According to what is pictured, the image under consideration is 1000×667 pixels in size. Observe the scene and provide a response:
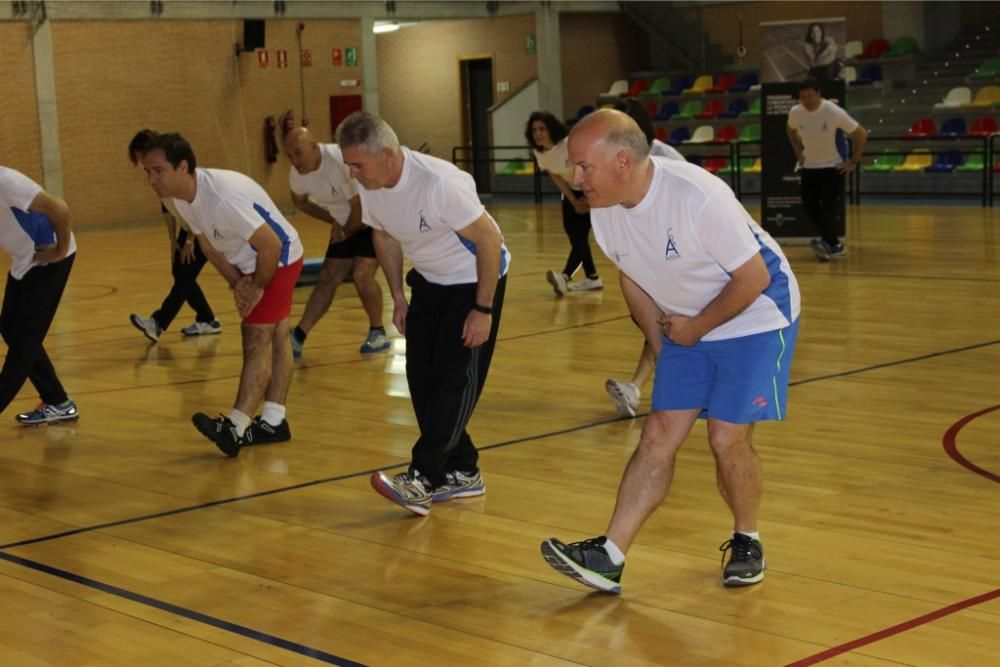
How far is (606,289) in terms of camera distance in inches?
488

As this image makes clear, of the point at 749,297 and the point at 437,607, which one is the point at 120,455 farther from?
the point at 749,297

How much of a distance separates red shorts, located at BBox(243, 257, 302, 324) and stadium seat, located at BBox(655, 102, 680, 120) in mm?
19132

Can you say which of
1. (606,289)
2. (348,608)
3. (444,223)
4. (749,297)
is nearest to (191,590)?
(348,608)

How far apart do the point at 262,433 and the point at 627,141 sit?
3.42 m

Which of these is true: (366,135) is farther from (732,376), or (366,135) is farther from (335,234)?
(335,234)

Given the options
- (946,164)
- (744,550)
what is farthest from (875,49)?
(744,550)

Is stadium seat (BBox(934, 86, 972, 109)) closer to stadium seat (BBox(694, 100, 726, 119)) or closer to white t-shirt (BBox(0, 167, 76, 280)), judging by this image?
stadium seat (BBox(694, 100, 726, 119))

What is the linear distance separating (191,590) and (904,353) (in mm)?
5155

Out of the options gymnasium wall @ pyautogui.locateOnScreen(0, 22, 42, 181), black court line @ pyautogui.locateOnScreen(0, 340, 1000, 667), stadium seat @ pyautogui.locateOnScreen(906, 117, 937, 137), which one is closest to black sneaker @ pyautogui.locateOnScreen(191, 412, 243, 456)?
black court line @ pyautogui.locateOnScreen(0, 340, 1000, 667)

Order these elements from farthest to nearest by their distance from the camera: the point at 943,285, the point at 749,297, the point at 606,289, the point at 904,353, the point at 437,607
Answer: the point at 606,289 < the point at 943,285 < the point at 904,353 < the point at 437,607 < the point at 749,297

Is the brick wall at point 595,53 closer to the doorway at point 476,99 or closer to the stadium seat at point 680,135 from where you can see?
the doorway at point 476,99

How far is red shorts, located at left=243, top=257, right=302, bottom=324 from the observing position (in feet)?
22.3

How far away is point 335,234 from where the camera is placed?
31.1 feet

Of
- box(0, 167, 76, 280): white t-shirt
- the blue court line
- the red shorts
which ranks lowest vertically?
the blue court line
